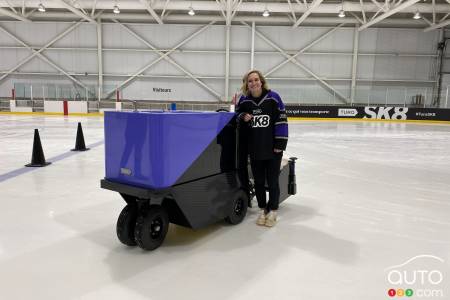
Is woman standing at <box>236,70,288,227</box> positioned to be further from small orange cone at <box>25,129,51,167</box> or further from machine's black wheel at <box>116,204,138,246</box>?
small orange cone at <box>25,129,51,167</box>

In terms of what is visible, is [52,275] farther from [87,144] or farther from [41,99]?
[41,99]

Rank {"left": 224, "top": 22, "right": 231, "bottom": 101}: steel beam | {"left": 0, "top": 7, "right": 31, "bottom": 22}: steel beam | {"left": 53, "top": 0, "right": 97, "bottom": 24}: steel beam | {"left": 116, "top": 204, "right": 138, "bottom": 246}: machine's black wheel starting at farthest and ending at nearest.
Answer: {"left": 224, "top": 22, "right": 231, "bottom": 101}: steel beam → {"left": 0, "top": 7, "right": 31, "bottom": 22}: steel beam → {"left": 53, "top": 0, "right": 97, "bottom": 24}: steel beam → {"left": 116, "top": 204, "right": 138, "bottom": 246}: machine's black wheel

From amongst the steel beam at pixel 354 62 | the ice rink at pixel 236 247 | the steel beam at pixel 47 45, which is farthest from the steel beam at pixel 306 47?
the ice rink at pixel 236 247

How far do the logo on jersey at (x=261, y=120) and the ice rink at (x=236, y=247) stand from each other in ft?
3.19

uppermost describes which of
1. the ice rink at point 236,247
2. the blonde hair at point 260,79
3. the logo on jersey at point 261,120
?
the blonde hair at point 260,79

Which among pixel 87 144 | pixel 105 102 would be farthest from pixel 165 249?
pixel 105 102

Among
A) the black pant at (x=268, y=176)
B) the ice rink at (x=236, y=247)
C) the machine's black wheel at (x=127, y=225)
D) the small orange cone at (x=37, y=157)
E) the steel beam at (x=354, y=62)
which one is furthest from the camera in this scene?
the steel beam at (x=354, y=62)

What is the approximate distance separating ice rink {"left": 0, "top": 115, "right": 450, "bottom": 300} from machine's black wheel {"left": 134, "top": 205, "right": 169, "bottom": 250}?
0.08 metres

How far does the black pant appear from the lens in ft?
10.1

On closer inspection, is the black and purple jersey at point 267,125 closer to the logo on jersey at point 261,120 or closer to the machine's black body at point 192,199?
the logo on jersey at point 261,120

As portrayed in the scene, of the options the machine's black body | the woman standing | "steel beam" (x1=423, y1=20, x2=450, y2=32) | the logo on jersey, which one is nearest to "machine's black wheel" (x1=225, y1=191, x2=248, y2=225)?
the machine's black body

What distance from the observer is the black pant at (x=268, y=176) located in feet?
10.1

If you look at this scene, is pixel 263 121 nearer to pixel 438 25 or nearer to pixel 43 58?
pixel 438 25

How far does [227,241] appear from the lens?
280 centimetres
